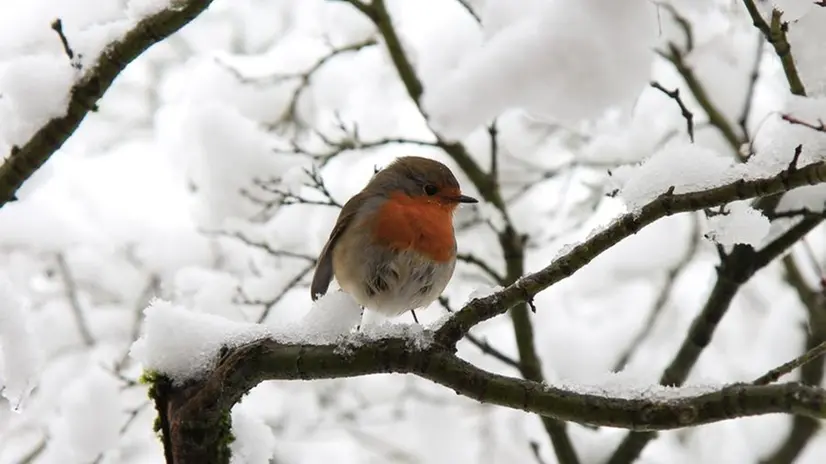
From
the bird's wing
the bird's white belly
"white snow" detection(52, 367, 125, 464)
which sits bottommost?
"white snow" detection(52, 367, 125, 464)

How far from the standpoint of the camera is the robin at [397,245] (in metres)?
3.11

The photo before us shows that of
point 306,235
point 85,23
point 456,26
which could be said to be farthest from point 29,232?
→ point 456,26

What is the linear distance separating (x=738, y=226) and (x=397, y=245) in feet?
4.72

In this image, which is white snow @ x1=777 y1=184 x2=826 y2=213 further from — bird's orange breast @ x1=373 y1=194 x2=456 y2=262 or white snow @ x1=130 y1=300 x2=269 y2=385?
white snow @ x1=130 y1=300 x2=269 y2=385

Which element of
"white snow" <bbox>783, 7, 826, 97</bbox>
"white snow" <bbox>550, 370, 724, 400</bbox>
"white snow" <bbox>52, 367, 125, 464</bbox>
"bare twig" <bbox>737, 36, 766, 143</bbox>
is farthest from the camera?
"bare twig" <bbox>737, 36, 766, 143</bbox>

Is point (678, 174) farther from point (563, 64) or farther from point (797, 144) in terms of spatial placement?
point (563, 64)

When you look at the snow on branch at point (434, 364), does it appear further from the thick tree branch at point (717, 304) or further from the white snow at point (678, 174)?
the thick tree branch at point (717, 304)

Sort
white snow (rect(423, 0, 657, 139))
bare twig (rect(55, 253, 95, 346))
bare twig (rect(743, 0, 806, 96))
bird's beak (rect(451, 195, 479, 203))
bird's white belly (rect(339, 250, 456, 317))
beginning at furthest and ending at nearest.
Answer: bare twig (rect(55, 253, 95, 346)), bird's beak (rect(451, 195, 479, 203)), bird's white belly (rect(339, 250, 456, 317)), white snow (rect(423, 0, 657, 139)), bare twig (rect(743, 0, 806, 96))

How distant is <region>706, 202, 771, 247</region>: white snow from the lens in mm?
1925

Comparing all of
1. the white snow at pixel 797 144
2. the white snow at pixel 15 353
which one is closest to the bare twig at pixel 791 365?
the white snow at pixel 797 144

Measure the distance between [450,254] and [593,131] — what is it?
2.27m

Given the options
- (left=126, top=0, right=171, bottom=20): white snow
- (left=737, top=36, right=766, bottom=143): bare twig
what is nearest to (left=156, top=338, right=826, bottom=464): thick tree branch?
(left=126, top=0, right=171, bottom=20): white snow

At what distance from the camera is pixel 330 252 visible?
3449 mm

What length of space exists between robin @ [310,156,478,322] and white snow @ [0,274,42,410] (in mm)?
1233
